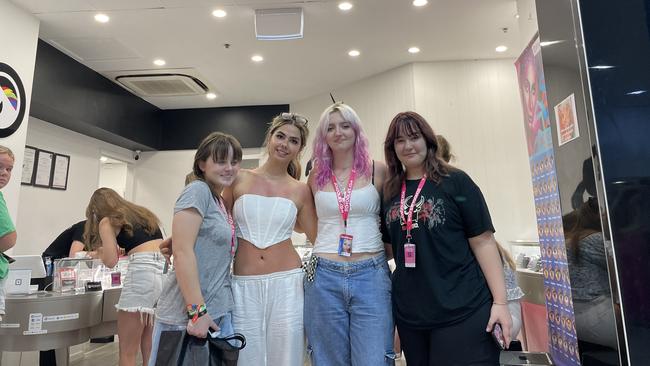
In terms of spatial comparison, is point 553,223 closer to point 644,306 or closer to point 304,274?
point 304,274

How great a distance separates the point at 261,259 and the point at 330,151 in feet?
1.80

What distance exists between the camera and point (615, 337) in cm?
67

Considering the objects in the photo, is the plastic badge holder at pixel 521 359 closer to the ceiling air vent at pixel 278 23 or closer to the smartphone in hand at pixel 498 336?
the smartphone in hand at pixel 498 336

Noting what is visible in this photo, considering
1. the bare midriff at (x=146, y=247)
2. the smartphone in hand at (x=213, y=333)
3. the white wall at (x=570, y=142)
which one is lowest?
the smartphone in hand at (x=213, y=333)

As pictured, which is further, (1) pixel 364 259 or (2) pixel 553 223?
(2) pixel 553 223

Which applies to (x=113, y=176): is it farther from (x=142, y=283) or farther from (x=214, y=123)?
(x=142, y=283)

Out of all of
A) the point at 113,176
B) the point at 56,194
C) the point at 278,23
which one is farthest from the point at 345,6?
the point at 113,176

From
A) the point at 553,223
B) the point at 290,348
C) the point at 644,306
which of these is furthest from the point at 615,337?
the point at 553,223

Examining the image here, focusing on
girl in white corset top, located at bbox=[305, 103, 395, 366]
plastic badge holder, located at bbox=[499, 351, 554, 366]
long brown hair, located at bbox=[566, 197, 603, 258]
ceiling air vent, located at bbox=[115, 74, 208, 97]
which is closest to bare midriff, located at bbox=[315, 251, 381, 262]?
girl in white corset top, located at bbox=[305, 103, 395, 366]

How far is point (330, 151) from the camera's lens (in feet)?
5.74

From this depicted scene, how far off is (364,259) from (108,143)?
571 centimetres

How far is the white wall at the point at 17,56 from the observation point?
3.48 metres

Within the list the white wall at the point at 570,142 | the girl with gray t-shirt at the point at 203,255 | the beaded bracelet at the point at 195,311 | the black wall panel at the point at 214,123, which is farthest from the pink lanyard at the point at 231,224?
the black wall panel at the point at 214,123

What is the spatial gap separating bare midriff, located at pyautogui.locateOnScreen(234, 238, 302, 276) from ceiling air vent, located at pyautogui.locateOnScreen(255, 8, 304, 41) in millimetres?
2748
